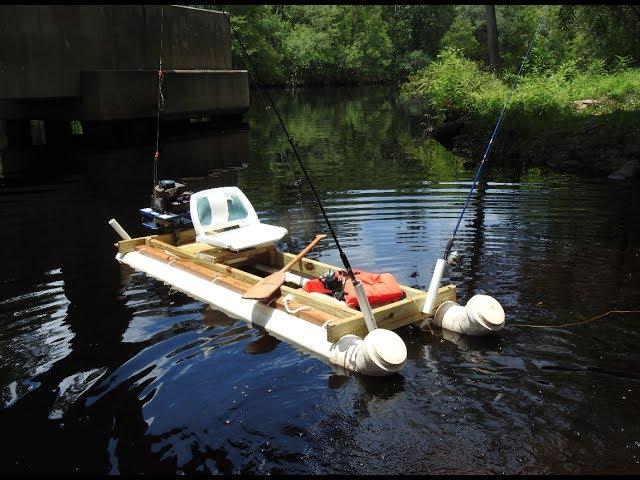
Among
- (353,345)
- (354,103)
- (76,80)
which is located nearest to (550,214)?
(353,345)

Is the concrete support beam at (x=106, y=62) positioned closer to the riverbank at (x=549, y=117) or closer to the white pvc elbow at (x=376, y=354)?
the riverbank at (x=549, y=117)

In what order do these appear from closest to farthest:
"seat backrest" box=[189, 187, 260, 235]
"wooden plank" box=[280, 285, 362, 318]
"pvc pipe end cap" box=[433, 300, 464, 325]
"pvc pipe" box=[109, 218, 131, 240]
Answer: "wooden plank" box=[280, 285, 362, 318], "pvc pipe end cap" box=[433, 300, 464, 325], "seat backrest" box=[189, 187, 260, 235], "pvc pipe" box=[109, 218, 131, 240]

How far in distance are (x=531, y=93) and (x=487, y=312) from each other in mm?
19368

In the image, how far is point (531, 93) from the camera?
2416 centimetres

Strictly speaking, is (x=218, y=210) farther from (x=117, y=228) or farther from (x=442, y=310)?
(x=442, y=310)

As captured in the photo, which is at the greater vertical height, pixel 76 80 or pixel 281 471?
pixel 76 80

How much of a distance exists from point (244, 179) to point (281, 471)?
14871 millimetres

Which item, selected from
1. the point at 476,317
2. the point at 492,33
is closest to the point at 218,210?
the point at 476,317

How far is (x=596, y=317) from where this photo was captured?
771cm

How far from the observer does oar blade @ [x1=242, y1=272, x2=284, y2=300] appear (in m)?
7.69

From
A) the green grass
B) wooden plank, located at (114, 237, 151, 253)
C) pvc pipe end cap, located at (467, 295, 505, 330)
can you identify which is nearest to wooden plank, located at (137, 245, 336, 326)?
wooden plank, located at (114, 237, 151, 253)

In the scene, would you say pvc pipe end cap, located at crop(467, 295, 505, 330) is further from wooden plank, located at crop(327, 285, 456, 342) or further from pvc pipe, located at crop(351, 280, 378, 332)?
pvc pipe, located at crop(351, 280, 378, 332)

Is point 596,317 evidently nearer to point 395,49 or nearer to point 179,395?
point 179,395

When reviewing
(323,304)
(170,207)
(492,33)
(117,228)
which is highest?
(492,33)
